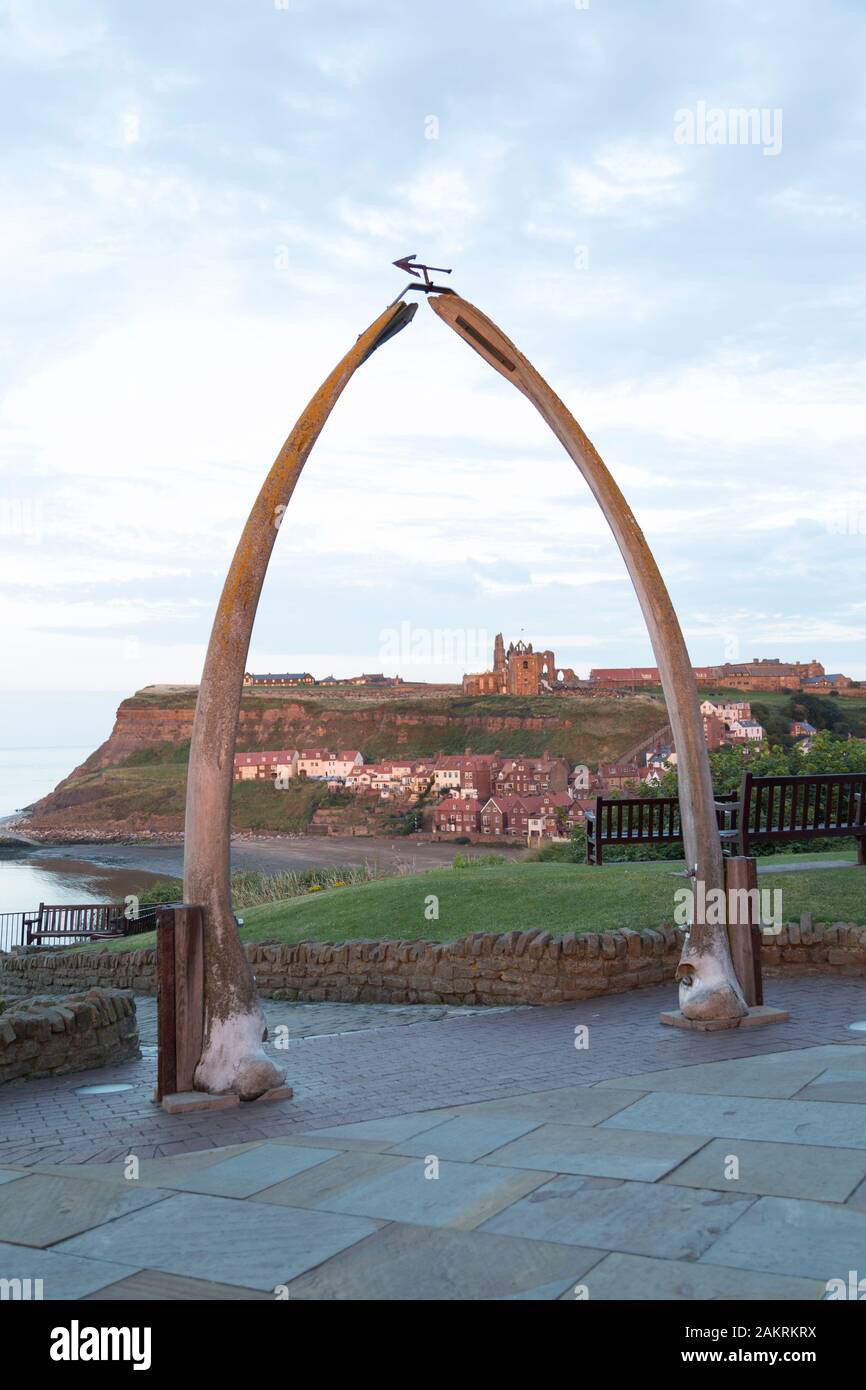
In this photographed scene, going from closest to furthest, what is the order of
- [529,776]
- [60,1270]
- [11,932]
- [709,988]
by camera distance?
[60,1270]
[709,988]
[11,932]
[529,776]

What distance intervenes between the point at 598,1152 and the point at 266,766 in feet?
284

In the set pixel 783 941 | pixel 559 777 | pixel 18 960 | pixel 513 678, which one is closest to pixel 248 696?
pixel 513 678

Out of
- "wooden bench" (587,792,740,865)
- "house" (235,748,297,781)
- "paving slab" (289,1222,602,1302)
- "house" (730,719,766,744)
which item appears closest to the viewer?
"paving slab" (289,1222,602,1302)

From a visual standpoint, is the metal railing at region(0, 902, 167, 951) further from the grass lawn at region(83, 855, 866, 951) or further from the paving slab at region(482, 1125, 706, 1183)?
the paving slab at region(482, 1125, 706, 1183)

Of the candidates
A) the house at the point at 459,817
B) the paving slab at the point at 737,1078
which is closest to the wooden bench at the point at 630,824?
the paving slab at the point at 737,1078

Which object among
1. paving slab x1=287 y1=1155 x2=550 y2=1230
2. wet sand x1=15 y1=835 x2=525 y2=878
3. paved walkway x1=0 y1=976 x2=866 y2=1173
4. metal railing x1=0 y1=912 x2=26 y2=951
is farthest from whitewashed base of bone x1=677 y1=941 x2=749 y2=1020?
wet sand x1=15 y1=835 x2=525 y2=878

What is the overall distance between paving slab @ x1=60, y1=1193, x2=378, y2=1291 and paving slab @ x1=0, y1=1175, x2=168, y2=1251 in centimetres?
9

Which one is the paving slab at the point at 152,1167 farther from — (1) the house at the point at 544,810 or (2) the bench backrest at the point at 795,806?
(1) the house at the point at 544,810

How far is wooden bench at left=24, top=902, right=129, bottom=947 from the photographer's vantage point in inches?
772

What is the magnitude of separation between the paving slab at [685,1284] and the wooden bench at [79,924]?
1738 cm

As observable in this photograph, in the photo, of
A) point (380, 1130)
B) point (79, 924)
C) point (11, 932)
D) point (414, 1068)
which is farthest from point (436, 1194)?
point (11, 932)

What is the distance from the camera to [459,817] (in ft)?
212

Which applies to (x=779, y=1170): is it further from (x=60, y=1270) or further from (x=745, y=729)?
(x=745, y=729)

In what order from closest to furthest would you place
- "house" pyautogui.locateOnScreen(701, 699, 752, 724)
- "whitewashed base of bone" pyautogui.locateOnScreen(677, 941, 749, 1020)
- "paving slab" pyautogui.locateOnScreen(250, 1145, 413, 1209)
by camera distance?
"paving slab" pyautogui.locateOnScreen(250, 1145, 413, 1209) → "whitewashed base of bone" pyautogui.locateOnScreen(677, 941, 749, 1020) → "house" pyautogui.locateOnScreen(701, 699, 752, 724)
